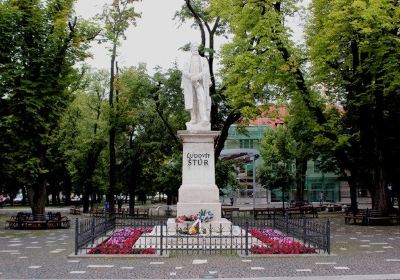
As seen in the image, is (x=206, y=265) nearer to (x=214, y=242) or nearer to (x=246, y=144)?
(x=214, y=242)

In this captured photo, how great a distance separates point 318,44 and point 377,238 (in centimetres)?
1082

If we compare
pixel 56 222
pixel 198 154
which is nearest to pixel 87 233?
pixel 198 154

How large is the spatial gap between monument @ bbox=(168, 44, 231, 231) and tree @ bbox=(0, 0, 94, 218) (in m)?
8.61

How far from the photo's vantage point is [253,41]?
91.7ft

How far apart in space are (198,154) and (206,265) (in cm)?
631

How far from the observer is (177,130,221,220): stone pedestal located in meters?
17.6

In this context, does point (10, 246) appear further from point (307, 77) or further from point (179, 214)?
point (307, 77)

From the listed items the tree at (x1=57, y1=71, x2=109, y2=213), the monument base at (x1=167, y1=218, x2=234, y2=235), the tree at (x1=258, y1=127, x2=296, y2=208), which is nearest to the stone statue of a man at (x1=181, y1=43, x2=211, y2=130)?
the monument base at (x1=167, y1=218, x2=234, y2=235)

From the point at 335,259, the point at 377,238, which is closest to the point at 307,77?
the point at 377,238

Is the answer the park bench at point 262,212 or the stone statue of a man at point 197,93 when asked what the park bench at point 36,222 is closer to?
the stone statue of a man at point 197,93

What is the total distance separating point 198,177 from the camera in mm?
18016

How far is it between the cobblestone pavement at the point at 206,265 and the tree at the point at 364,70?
10.7m

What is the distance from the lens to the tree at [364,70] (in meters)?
22.5

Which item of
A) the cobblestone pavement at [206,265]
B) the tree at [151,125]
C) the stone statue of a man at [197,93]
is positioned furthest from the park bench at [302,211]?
the cobblestone pavement at [206,265]
